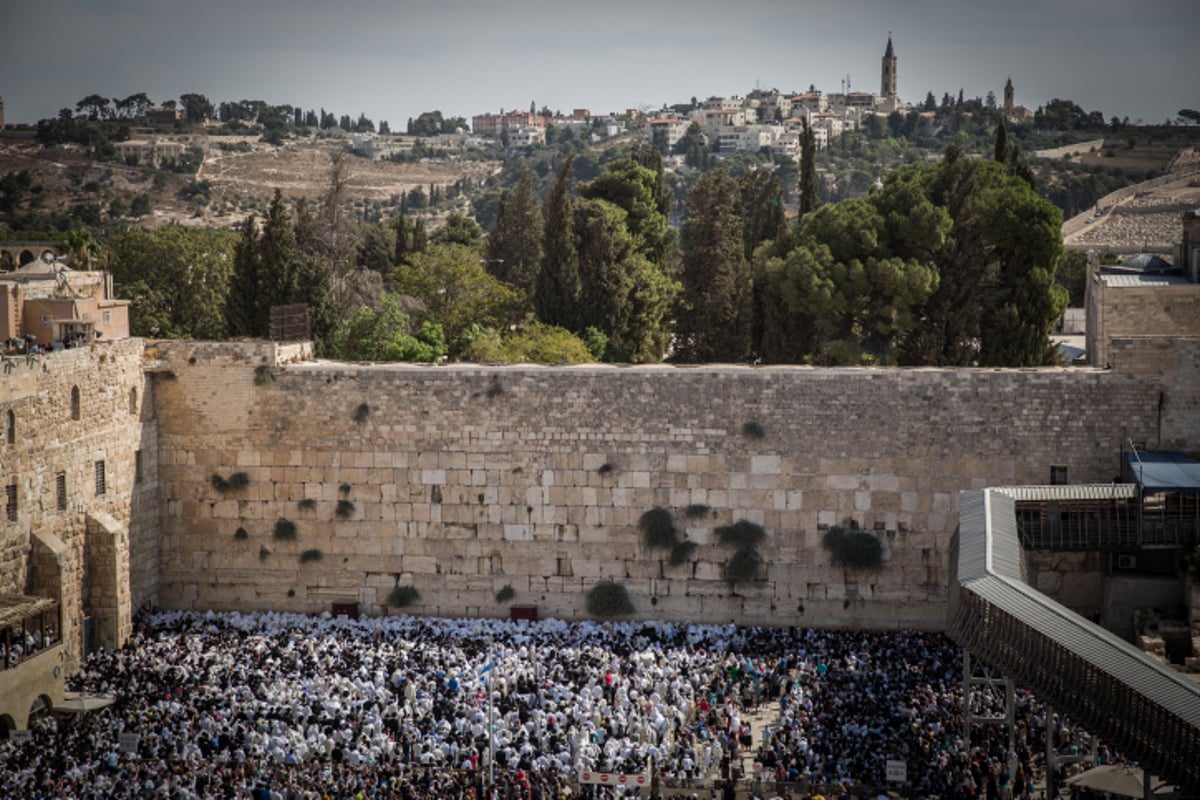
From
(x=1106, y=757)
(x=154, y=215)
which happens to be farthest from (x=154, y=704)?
(x=154, y=215)

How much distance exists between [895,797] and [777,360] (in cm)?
1906

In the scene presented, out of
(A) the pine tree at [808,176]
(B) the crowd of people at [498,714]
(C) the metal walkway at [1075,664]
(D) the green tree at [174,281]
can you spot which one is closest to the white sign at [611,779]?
(B) the crowd of people at [498,714]

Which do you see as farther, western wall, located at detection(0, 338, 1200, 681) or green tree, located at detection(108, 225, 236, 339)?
green tree, located at detection(108, 225, 236, 339)

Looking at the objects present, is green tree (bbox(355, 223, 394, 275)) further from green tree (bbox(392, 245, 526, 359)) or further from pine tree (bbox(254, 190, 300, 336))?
pine tree (bbox(254, 190, 300, 336))

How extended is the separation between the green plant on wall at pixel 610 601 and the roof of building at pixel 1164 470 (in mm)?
8705

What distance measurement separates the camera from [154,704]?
898 inches

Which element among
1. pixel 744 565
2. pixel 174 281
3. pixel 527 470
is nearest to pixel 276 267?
pixel 174 281

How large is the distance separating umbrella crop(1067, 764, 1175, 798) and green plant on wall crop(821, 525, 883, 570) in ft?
25.6

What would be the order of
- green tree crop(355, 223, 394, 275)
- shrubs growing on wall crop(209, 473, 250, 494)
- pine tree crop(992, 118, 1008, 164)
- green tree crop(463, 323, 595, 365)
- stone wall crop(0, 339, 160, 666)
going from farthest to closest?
green tree crop(355, 223, 394, 275)
pine tree crop(992, 118, 1008, 164)
green tree crop(463, 323, 595, 365)
shrubs growing on wall crop(209, 473, 250, 494)
stone wall crop(0, 339, 160, 666)

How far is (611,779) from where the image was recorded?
20.0m

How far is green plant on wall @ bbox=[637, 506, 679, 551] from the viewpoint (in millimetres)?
26281

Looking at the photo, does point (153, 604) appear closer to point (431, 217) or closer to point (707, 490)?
point (707, 490)

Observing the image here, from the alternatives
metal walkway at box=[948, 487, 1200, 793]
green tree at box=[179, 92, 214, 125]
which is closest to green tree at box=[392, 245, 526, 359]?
metal walkway at box=[948, 487, 1200, 793]

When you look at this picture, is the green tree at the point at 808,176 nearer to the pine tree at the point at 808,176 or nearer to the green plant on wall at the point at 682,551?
the pine tree at the point at 808,176
